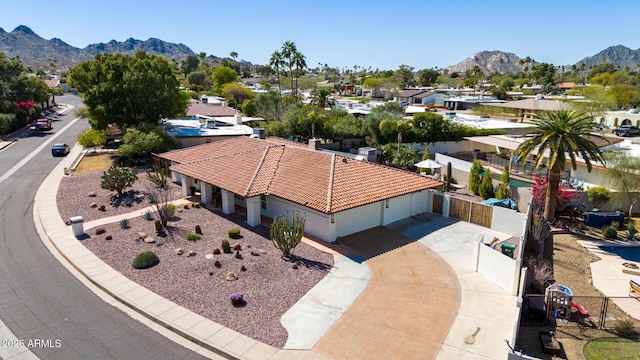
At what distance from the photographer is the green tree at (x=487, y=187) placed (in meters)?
32.2

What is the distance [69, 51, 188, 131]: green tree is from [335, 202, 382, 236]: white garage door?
106 feet

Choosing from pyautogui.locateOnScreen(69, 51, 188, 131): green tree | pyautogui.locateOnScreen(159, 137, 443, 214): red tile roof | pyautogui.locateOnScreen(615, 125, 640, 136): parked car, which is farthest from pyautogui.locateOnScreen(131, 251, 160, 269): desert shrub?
pyautogui.locateOnScreen(615, 125, 640, 136): parked car

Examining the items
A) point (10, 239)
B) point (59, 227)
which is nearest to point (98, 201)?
point (59, 227)

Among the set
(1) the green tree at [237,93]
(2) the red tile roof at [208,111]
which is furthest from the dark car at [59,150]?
(1) the green tree at [237,93]

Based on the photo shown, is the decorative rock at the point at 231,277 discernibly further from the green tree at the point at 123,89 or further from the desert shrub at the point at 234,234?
the green tree at the point at 123,89

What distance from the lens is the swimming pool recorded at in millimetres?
24130

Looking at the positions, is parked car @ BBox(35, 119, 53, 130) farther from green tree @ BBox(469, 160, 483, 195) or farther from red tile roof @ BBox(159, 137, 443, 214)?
green tree @ BBox(469, 160, 483, 195)

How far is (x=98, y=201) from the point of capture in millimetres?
30391

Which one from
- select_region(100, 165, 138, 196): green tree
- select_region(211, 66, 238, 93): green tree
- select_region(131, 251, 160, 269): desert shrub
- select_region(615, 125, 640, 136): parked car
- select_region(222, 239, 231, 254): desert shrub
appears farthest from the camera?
select_region(211, 66, 238, 93): green tree

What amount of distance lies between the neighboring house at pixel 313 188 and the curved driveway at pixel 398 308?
89.9 inches

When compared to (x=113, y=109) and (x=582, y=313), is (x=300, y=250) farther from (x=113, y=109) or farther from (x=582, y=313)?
(x=113, y=109)

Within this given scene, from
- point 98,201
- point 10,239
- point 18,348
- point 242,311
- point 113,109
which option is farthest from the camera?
point 113,109

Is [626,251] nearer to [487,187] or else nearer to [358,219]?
[487,187]

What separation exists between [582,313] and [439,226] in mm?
10137
